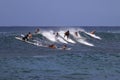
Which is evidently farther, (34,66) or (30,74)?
(34,66)

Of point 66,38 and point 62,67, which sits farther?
point 66,38

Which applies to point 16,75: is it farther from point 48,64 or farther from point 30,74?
point 48,64

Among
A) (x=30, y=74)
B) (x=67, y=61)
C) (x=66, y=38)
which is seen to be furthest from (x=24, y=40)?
(x=30, y=74)

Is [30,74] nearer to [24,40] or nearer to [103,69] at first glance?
[103,69]

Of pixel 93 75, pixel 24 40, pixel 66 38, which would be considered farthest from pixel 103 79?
pixel 66 38

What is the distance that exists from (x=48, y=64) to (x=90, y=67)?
2505mm

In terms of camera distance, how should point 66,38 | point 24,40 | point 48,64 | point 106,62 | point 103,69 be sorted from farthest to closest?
point 66,38 → point 24,40 → point 106,62 → point 48,64 → point 103,69

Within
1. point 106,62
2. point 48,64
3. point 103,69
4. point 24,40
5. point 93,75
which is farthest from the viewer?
point 24,40

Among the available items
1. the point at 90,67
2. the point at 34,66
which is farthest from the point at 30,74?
the point at 90,67

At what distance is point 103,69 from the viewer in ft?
64.7

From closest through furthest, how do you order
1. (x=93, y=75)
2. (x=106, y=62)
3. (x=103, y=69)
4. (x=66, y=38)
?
1. (x=93, y=75)
2. (x=103, y=69)
3. (x=106, y=62)
4. (x=66, y=38)

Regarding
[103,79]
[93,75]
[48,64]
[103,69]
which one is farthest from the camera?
[48,64]

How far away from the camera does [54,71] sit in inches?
736

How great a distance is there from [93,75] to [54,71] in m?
2.13
